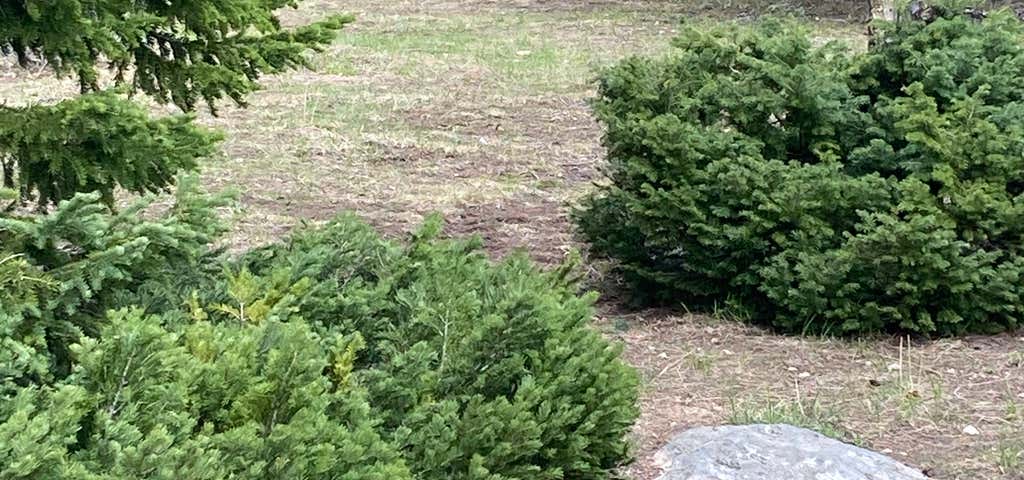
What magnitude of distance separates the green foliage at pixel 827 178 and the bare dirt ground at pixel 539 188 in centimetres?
22

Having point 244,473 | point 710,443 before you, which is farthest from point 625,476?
point 244,473

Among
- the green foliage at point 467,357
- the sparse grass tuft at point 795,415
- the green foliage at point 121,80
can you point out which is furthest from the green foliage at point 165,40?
the sparse grass tuft at point 795,415

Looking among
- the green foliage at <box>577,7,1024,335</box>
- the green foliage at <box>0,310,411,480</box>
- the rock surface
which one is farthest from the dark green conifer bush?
the green foliage at <box>577,7,1024,335</box>

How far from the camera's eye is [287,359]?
2.81 meters

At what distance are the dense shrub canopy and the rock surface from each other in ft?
1.44

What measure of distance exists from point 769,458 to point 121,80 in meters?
2.23

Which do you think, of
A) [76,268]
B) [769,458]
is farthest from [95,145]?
[769,458]

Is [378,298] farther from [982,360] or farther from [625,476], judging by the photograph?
[982,360]

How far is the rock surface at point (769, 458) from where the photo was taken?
3953 millimetres

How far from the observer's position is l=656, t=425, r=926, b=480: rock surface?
3.95 metres

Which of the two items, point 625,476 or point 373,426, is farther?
point 625,476

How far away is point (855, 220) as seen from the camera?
5.95 meters

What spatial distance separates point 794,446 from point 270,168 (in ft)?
19.6

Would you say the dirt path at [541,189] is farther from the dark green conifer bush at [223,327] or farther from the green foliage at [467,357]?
the dark green conifer bush at [223,327]
